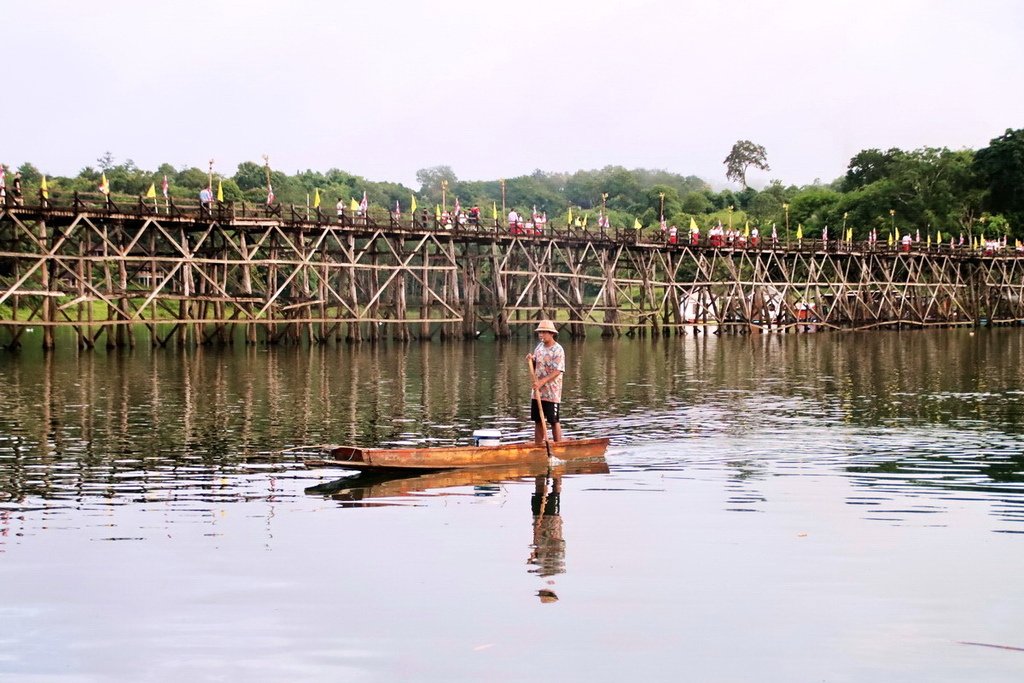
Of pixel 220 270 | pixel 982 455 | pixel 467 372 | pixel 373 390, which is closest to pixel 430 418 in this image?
pixel 373 390

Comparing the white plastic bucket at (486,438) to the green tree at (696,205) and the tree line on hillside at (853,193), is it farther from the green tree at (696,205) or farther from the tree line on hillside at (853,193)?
the green tree at (696,205)

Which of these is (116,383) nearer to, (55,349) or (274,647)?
(55,349)

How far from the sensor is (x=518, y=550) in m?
13.4

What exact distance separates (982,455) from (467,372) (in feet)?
75.4

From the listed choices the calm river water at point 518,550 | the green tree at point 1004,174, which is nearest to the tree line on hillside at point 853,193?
the green tree at point 1004,174

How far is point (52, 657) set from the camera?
968 centimetres

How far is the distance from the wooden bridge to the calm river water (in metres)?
25.1

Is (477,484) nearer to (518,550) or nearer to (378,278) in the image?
(518,550)

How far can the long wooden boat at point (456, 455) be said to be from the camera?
17.2 meters

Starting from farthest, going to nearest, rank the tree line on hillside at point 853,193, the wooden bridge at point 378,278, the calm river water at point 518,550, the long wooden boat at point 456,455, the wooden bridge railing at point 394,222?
the tree line on hillside at point 853,193 → the wooden bridge at point 378,278 → the wooden bridge railing at point 394,222 → the long wooden boat at point 456,455 → the calm river water at point 518,550

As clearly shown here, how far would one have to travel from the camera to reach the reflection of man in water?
1267cm

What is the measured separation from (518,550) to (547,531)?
1054mm

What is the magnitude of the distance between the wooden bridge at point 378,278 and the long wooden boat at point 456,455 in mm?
32346

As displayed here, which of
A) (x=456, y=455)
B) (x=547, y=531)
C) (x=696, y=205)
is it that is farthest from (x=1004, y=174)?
(x=547, y=531)
